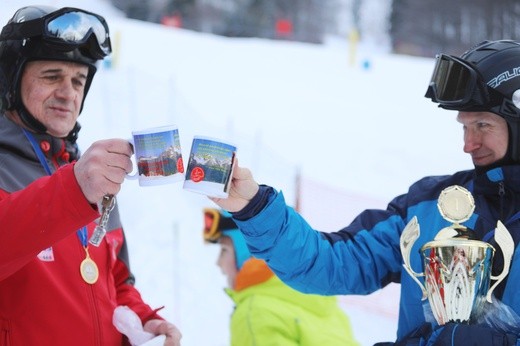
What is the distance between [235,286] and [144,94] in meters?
11.5

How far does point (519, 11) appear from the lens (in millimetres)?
41031

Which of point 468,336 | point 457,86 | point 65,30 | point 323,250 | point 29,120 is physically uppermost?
point 65,30

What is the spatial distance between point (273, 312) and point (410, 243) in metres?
1.17

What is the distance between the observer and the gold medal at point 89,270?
95.3 inches

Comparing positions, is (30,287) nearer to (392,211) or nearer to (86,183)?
(86,183)

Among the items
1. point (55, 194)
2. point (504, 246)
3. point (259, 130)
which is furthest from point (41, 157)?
point (259, 130)

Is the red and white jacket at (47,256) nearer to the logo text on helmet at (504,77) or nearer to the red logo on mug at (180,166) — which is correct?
the red logo on mug at (180,166)

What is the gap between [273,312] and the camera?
3486 millimetres

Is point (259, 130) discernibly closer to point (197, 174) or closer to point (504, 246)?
point (504, 246)

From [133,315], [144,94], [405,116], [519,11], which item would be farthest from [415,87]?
[519,11]

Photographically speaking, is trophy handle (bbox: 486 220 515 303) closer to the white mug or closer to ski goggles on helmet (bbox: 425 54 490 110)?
ski goggles on helmet (bbox: 425 54 490 110)

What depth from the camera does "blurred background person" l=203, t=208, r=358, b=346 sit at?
135 inches

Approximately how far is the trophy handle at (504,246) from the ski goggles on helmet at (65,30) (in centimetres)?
163

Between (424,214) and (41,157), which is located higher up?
(41,157)
